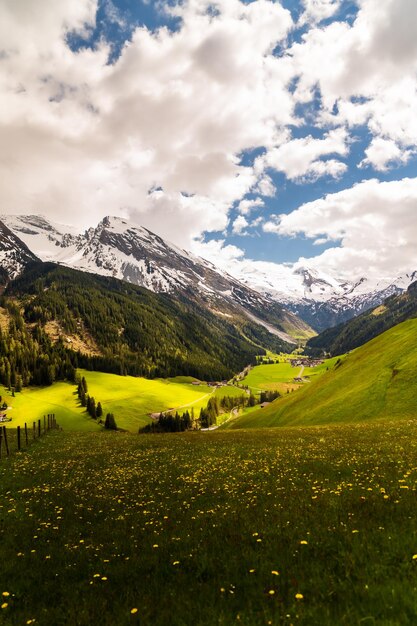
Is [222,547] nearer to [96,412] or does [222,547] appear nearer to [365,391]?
[365,391]

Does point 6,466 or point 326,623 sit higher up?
point 326,623

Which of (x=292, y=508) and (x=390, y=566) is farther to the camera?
(x=292, y=508)

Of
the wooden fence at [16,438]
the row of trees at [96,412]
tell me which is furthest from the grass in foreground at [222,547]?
the row of trees at [96,412]

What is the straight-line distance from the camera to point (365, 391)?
65.3 meters

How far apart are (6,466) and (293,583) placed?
1390 inches

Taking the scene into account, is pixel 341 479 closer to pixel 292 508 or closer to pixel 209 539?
pixel 292 508

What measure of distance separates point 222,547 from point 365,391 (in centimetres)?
6185

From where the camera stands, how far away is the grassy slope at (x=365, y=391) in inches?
2317

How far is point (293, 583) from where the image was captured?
8.83 metres

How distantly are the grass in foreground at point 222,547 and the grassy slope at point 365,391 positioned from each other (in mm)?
37589

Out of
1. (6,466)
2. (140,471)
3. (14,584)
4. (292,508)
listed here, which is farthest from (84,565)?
(6,466)

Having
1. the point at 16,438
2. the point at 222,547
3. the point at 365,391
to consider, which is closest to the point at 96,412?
the point at 16,438

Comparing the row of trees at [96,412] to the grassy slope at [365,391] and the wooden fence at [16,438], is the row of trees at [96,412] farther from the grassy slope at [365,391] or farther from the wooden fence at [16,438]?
the grassy slope at [365,391]

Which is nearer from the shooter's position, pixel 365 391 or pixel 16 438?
pixel 16 438
